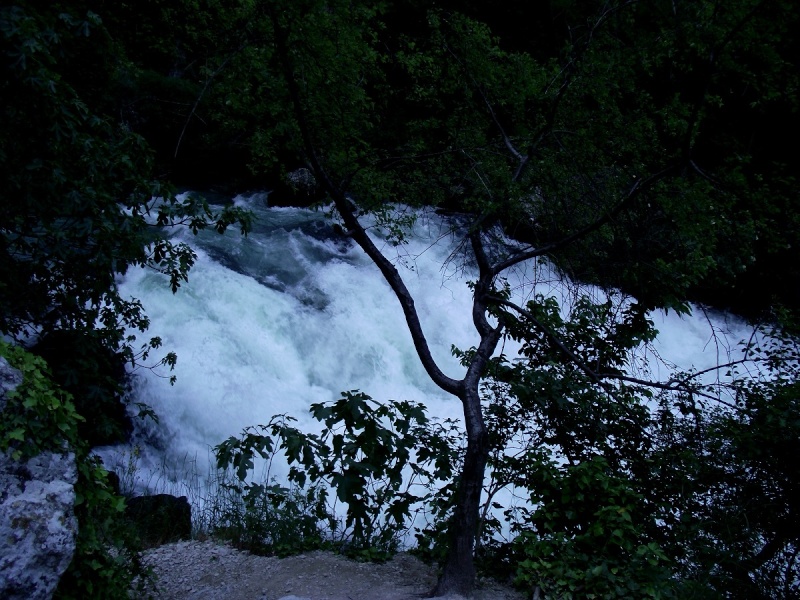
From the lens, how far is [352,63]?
5.33m

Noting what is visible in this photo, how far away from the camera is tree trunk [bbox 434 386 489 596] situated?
4.17 m

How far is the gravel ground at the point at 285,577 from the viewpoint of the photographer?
4.39 m

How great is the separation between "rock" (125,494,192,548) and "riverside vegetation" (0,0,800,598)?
16.2 inches

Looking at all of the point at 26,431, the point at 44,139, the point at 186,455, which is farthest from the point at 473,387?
the point at 186,455

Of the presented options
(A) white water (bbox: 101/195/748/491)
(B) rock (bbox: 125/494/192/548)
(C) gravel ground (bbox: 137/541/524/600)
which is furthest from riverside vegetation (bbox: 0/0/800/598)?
(A) white water (bbox: 101/195/748/491)

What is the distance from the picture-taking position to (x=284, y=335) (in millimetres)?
10398

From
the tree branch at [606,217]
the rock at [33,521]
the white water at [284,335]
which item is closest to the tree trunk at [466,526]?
the tree branch at [606,217]

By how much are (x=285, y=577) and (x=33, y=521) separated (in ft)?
7.62

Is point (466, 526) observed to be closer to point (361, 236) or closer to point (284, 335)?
point (361, 236)

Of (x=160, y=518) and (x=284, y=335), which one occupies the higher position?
(x=284, y=335)

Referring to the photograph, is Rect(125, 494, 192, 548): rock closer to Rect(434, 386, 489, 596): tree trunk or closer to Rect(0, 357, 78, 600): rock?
Rect(434, 386, 489, 596): tree trunk

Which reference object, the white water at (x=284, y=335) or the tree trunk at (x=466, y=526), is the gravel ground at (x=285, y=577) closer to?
the tree trunk at (x=466, y=526)

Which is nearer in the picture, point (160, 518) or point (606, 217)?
point (606, 217)

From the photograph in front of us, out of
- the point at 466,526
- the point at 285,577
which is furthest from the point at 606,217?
the point at 285,577
